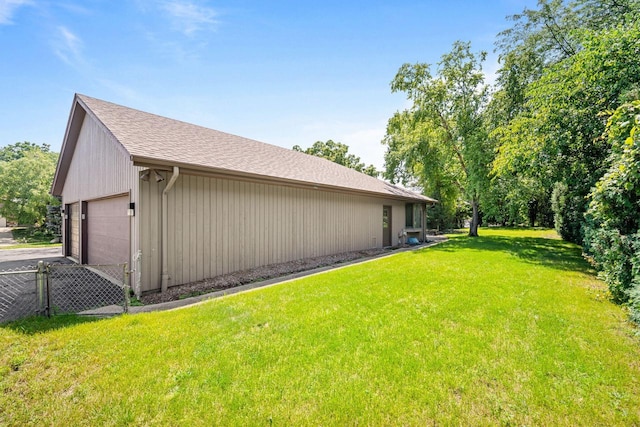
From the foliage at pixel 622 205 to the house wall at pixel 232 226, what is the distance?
702cm

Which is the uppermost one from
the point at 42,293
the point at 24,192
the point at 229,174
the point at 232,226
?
the point at 24,192

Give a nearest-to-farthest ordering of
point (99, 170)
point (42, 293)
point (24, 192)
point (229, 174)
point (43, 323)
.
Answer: point (43, 323) → point (42, 293) → point (229, 174) → point (99, 170) → point (24, 192)

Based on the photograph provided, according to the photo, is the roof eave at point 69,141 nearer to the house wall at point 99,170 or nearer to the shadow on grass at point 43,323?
the house wall at point 99,170

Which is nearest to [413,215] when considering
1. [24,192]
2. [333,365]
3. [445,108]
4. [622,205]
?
[445,108]

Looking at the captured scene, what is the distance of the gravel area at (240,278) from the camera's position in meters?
5.41

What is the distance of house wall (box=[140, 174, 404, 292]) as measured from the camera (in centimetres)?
565

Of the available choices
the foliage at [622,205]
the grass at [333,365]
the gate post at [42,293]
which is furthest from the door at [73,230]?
the foliage at [622,205]

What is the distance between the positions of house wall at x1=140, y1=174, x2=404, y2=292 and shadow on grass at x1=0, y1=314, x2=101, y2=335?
1428 mm

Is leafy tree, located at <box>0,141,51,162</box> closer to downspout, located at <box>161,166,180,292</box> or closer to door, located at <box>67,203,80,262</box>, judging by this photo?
door, located at <box>67,203,80,262</box>

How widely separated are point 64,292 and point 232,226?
3.63 m

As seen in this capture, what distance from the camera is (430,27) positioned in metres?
8.80

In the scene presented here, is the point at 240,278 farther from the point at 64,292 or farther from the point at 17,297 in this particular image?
the point at 17,297

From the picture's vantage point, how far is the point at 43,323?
3.84 m

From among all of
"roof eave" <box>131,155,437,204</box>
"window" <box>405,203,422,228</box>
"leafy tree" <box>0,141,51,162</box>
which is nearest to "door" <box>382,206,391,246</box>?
"window" <box>405,203,422,228</box>
